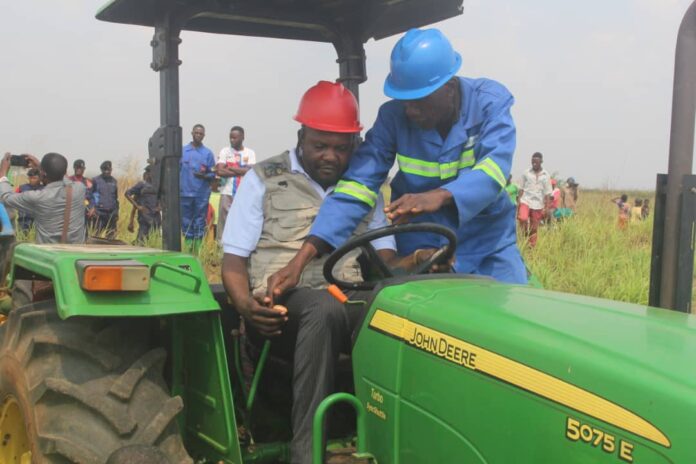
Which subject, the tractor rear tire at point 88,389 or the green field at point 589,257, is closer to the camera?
the tractor rear tire at point 88,389

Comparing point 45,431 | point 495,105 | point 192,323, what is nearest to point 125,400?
point 45,431

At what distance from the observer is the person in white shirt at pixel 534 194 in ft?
38.7

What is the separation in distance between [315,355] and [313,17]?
183 centimetres

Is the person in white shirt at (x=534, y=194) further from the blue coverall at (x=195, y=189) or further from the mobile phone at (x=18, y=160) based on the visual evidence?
the mobile phone at (x=18, y=160)

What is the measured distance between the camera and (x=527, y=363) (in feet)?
5.87

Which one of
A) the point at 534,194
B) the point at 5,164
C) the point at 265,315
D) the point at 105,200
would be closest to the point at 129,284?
the point at 265,315

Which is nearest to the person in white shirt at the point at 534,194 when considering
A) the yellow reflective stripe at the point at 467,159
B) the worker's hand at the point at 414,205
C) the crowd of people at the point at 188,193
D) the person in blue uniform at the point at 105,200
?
the crowd of people at the point at 188,193

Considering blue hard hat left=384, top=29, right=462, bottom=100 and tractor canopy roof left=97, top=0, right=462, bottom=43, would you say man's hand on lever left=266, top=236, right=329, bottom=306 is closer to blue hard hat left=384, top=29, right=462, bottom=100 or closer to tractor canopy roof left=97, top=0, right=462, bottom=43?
blue hard hat left=384, top=29, right=462, bottom=100

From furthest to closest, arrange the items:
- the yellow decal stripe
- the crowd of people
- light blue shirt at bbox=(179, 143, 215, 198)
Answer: light blue shirt at bbox=(179, 143, 215, 198), the crowd of people, the yellow decal stripe

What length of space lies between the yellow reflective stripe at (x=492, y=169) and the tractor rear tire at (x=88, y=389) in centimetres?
140

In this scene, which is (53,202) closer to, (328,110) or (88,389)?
(328,110)

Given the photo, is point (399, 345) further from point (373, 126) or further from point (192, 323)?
point (373, 126)

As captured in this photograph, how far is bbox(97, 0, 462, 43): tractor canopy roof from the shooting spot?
3.33 metres

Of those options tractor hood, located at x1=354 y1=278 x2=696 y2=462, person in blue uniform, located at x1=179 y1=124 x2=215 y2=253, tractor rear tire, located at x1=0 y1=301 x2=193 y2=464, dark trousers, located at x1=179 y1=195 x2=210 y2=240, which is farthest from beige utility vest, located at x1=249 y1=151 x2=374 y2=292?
person in blue uniform, located at x1=179 y1=124 x2=215 y2=253
